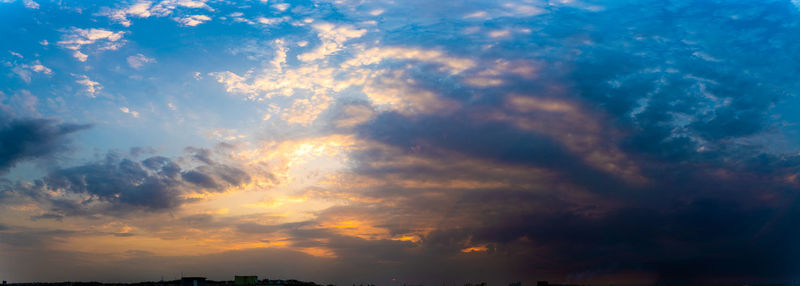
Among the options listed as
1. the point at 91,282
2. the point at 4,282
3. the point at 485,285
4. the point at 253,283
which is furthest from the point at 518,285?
the point at 4,282

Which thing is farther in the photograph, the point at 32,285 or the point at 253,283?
the point at 32,285

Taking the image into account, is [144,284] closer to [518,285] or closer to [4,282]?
[4,282]

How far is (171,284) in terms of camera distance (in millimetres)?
172250

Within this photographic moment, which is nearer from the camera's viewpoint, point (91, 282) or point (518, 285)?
point (518, 285)

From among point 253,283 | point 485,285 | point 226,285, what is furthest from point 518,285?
point 226,285

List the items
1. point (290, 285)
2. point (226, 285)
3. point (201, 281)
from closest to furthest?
point (201, 281)
point (226, 285)
point (290, 285)

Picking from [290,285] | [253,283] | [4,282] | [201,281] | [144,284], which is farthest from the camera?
[290,285]

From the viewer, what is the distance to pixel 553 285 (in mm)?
178750

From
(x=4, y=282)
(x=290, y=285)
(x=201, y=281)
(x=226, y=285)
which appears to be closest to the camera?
(x=201, y=281)

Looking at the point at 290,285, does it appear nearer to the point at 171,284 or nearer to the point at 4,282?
the point at 171,284

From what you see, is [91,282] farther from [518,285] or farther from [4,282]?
[518,285]

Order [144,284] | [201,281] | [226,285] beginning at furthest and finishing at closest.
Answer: [144,284], [226,285], [201,281]

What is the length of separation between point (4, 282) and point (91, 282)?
2404 cm

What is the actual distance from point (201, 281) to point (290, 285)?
7097 centimetres
